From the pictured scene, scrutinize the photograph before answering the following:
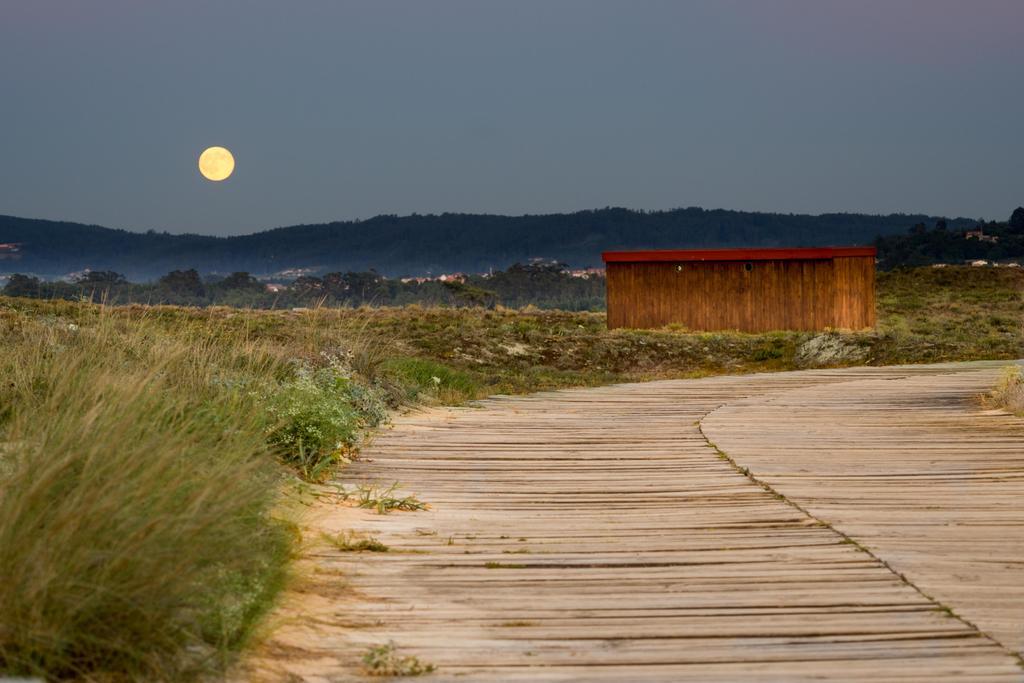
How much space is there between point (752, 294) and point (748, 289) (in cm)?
17

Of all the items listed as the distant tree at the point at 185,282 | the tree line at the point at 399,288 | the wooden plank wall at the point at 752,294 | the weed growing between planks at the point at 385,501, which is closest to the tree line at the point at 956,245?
the tree line at the point at 399,288

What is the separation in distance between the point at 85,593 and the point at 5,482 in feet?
2.99

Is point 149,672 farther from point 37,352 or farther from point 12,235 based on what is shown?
point 12,235

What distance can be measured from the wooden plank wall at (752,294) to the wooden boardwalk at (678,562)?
21.7 m

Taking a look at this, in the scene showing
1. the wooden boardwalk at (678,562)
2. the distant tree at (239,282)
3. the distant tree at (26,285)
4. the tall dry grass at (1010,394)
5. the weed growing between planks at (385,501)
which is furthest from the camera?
the distant tree at (239,282)

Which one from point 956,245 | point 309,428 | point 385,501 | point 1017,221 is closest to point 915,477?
point 385,501

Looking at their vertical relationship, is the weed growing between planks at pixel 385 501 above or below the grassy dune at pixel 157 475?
below

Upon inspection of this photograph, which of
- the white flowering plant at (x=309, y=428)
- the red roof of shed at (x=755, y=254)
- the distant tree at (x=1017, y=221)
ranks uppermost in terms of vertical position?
the distant tree at (x=1017, y=221)

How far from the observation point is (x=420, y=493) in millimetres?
6336

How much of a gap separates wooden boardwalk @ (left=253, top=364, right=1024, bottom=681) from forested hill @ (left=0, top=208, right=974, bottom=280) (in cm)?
12244

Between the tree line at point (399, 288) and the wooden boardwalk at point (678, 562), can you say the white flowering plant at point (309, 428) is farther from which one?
the tree line at point (399, 288)

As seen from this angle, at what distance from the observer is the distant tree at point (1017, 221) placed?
91.2m

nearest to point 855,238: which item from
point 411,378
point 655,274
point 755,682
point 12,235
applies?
point 12,235

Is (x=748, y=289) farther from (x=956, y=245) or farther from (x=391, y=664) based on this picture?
(x=956, y=245)
